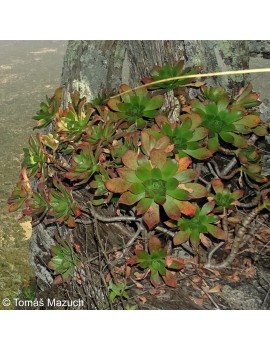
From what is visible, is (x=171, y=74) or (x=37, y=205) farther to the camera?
(x=171, y=74)

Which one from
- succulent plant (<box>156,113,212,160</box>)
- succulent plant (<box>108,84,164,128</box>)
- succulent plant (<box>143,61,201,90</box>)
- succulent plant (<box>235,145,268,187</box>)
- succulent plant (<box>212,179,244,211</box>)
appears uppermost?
succulent plant (<box>143,61,201,90</box>)

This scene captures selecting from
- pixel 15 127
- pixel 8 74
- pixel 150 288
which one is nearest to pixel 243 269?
pixel 150 288

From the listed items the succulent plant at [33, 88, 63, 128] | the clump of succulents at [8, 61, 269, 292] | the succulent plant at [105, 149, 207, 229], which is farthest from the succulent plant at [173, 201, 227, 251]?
the succulent plant at [33, 88, 63, 128]

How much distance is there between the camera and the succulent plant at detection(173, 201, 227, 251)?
5.79 ft

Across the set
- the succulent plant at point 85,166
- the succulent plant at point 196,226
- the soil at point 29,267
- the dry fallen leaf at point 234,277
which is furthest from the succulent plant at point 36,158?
the dry fallen leaf at point 234,277

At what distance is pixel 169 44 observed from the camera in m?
2.43

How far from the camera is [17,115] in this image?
641 cm

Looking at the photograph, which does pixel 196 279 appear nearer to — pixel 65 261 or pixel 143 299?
pixel 143 299

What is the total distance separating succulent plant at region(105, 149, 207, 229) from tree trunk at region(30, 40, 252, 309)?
791 mm

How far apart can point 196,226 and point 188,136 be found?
0.33m

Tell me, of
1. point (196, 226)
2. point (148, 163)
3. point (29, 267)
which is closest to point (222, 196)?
point (196, 226)

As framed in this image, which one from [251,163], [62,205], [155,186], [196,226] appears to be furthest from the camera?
[251,163]

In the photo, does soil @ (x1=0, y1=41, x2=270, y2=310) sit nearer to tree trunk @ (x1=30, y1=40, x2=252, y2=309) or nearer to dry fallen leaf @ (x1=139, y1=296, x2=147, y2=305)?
dry fallen leaf @ (x1=139, y1=296, x2=147, y2=305)

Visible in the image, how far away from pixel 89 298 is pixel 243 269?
0.64m
